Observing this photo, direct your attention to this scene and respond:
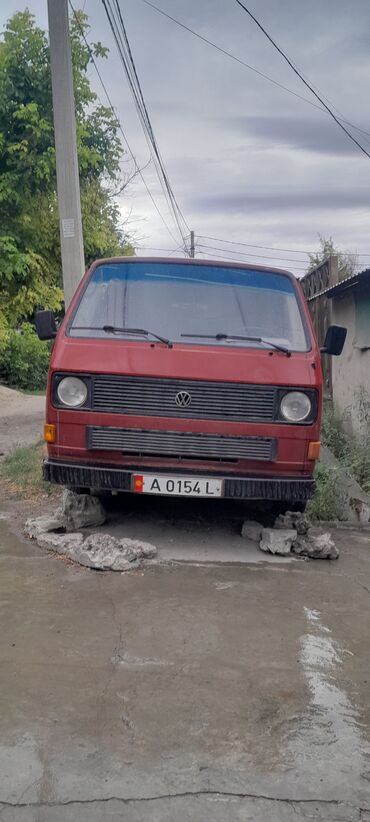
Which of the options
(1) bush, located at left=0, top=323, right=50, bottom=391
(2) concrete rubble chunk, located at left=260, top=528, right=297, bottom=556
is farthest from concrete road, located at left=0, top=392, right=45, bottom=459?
(2) concrete rubble chunk, located at left=260, top=528, right=297, bottom=556

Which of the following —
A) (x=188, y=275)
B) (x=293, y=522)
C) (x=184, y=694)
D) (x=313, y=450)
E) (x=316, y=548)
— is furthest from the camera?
(x=188, y=275)

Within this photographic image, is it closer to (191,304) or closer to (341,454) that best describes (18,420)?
(341,454)

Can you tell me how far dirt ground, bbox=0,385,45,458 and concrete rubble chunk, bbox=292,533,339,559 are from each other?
15.8 feet

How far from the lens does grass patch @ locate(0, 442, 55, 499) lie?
22.3 ft

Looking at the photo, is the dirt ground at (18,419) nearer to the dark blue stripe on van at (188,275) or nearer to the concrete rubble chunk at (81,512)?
the concrete rubble chunk at (81,512)

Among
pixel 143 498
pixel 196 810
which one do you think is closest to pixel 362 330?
pixel 143 498

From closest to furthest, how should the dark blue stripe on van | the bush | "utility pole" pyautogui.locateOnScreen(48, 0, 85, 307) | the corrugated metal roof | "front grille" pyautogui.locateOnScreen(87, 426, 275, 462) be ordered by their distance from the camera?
"front grille" pyautogui.locateOnScreen(87, 426, 275, 462), the dark blue stripe on van, "utility pole" pyautogui.locateOnScreen(48, 0, 85, 307), the corrugated metal roof, the bush

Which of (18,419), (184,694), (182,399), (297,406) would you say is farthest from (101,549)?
(18,419)

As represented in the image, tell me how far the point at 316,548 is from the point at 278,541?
26cm

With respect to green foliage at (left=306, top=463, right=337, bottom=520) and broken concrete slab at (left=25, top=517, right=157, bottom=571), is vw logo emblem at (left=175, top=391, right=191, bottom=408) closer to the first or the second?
broken concrete slab at (left=25, top=517, right=157, bottom=571)

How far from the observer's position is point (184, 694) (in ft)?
9.97

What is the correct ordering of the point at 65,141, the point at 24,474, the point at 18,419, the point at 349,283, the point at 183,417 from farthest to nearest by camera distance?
the point at 18,419 → the point at 349,283 → the point at 24,474 → the point at 65,141 → the point at 183,417

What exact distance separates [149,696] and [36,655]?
2.13ft

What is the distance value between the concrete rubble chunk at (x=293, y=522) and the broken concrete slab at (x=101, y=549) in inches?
39.5
